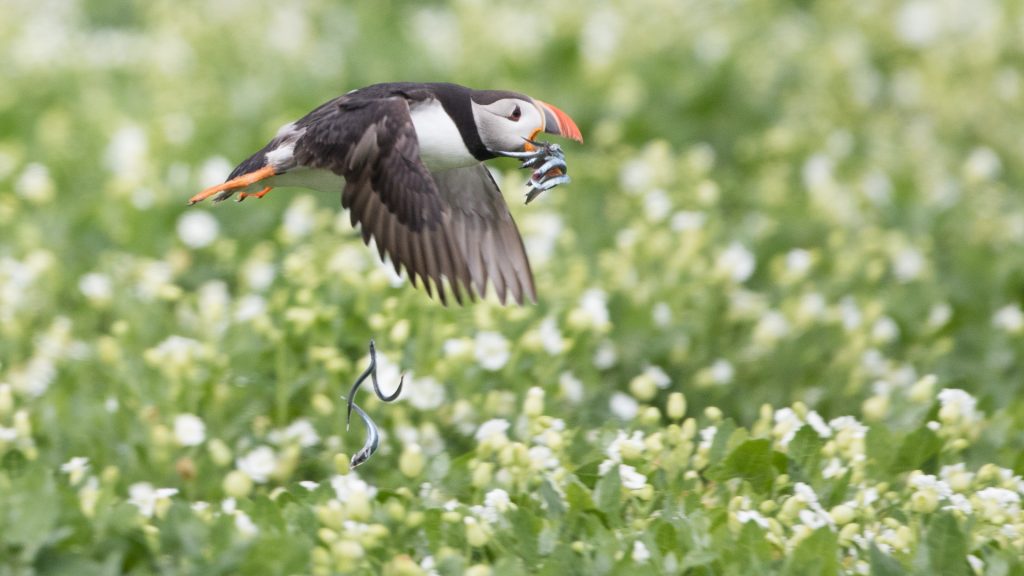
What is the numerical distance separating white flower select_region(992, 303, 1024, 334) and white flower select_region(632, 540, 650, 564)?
3.07 meters

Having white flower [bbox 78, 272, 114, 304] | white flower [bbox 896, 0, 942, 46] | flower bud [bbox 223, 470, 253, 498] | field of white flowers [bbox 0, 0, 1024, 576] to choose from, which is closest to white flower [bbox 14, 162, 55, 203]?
field of white flowers [bbox 0, 0, 1024, 576]

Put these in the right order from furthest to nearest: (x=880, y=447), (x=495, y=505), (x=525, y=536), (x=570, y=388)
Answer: (x=570, y=388) → (x=880, y=447) → (x=495, y=505) → (x=525, y=536)

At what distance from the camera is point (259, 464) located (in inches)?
178

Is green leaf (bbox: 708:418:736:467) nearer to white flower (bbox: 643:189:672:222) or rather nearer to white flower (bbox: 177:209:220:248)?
white flower (bbox: 643:189:672:222)

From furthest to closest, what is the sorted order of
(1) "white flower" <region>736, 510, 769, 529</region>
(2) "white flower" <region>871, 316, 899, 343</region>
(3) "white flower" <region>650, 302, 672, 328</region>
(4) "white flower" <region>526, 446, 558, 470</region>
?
(3) "white flower" <region>650, 302, 672, 328</region>
(2) "white flower" <region>871, 316, 899, 343</region>
(4) "white flower" <region>526, 446, 558, 470</region>
(1) "white flower" <region>736, 510, 769, 529</region>

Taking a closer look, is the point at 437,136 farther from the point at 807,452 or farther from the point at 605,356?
the point at 605,356

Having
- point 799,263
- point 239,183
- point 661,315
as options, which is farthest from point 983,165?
point 239,183

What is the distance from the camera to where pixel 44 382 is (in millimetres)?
5090

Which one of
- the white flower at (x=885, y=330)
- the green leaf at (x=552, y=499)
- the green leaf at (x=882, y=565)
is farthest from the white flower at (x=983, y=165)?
the green leaf at (x=552, y=499)

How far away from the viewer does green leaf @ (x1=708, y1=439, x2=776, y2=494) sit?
3982 millimetres

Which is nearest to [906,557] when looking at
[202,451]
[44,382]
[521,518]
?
[521,518]

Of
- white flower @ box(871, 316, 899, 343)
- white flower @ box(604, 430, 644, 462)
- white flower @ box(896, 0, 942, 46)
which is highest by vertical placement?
white flower @ box(896, 0, 942, 46)

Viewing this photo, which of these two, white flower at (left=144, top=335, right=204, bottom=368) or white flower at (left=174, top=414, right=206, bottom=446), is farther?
white flower at (left=144, top=335, right=204, bottom=368)

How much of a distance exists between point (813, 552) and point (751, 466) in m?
0.50
